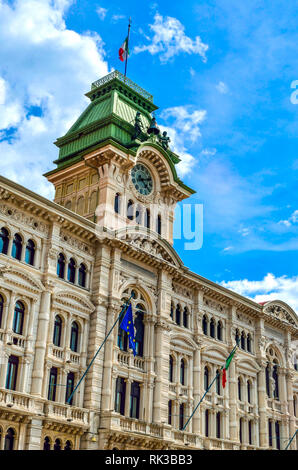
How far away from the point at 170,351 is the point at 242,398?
996 centimetres

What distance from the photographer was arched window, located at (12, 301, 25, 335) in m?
39.7

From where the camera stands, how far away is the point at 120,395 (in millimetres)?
44656

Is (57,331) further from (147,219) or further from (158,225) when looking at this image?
(158,225)

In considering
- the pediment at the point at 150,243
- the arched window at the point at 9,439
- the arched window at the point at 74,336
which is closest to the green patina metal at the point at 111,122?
the pediment at the point at 150,243

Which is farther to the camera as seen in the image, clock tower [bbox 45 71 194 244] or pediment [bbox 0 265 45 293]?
clock tower [bbox 45 71 194 244]

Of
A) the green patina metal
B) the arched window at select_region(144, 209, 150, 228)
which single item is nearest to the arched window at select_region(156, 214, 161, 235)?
the arched window at select_region(144, 209, 150, 228)

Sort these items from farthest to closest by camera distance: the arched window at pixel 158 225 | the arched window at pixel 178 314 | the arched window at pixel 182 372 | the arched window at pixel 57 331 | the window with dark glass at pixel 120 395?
the arched window at pixel 158 225, the arched window at pixel 178 314, the arched window at pixel 182 372, the window with dark glass at pixel 120 395, the arched window at pixel 57 331

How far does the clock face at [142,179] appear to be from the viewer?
5266cm

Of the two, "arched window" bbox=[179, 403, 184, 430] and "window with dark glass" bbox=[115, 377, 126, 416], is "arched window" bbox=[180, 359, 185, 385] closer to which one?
"arched window" bbox=[179, 403, 184, 430]

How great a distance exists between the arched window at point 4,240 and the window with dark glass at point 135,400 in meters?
13.3

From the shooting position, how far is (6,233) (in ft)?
132

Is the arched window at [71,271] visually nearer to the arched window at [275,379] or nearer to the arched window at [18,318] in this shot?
the arched window at [18,318]

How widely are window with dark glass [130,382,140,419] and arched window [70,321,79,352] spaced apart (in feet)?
17.7
